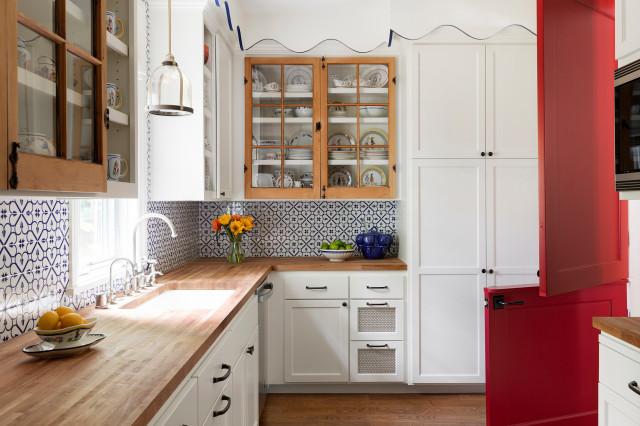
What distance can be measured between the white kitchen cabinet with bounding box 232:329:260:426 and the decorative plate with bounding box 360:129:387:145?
1.64 meters

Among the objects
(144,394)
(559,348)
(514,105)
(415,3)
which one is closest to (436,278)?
(559,348)

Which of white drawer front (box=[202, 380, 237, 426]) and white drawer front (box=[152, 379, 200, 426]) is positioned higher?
white drawer front (box=[152, 379, 200, 426])

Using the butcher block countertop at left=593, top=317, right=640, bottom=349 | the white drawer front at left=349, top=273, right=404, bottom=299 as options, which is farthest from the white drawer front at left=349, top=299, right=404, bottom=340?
the butcher block countertop at left=593, top=317, right=640, bottom=349

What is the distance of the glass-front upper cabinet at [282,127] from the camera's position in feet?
11.5

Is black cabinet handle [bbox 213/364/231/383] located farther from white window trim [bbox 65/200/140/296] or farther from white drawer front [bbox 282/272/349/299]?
white drawer front [bbox 282/272/349/299]

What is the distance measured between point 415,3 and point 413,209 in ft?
4.44

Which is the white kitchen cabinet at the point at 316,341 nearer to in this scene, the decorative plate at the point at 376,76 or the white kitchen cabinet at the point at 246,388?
the white kitchen cabinet at the point at 246,388

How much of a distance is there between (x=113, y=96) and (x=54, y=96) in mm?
476

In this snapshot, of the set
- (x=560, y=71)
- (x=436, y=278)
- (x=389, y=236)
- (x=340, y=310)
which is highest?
(x=560, y=71)

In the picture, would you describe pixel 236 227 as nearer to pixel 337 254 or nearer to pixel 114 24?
pixel 337 254

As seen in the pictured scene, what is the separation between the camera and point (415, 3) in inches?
126

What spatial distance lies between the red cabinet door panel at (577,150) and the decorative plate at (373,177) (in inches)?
55.4

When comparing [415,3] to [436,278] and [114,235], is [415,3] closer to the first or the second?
[436,278]

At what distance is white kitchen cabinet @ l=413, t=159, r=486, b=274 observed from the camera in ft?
10.6
